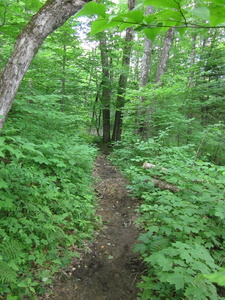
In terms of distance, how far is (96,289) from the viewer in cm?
273

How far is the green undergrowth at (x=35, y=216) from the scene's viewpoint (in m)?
2.40

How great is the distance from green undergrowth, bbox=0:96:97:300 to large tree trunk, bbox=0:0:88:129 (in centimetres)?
68

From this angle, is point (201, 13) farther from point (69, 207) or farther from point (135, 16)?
point (69, 207)

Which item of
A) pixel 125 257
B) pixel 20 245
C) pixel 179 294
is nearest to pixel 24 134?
pixel 20 245

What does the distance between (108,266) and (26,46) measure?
4066mm

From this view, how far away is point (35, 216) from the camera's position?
313cm

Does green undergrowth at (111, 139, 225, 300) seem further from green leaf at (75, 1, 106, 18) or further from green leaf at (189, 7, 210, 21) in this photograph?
green leaf at (75, 1, 106, 18)

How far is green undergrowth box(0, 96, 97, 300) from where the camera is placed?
2404mm

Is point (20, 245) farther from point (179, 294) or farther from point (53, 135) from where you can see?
point (53, 135)

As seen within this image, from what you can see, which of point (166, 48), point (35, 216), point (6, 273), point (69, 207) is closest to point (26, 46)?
point (35, 216)

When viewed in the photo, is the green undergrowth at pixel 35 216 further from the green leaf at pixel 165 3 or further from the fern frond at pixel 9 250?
the green leaf at pixel 165 3

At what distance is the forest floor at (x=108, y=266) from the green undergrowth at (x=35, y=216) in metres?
0.21

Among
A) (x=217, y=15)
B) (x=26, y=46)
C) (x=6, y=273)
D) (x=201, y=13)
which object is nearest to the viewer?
(x=201, y=13)

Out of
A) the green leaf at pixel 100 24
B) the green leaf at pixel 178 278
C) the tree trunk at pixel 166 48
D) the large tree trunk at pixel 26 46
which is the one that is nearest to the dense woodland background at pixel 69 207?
the green leaf at pixel 178 278
